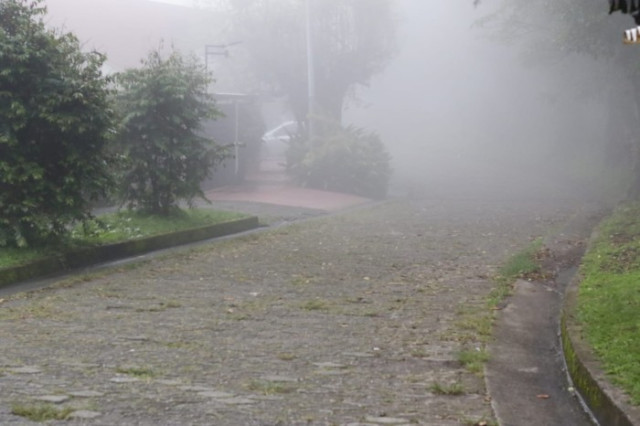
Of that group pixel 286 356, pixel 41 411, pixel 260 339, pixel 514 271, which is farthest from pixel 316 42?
pixel 41 411

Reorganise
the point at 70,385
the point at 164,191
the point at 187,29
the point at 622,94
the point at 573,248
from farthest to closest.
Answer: the point at 187,29 < the point at 622,94 < the point at 164,191 < the point at 573,248 < the point at 70,385

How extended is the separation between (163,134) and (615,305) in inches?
390

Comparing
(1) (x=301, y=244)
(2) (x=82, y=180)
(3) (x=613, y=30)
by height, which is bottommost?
(1) (x=301, y=244)

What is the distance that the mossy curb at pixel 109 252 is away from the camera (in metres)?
11.8

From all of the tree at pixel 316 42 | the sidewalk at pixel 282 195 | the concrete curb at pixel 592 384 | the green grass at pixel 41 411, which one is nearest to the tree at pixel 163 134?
the sidewalk at pixel 282 195

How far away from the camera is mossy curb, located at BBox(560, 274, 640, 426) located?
221 inches

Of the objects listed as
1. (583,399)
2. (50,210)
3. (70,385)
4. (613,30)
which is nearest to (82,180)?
(50,210)

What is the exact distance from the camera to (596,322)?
817 centimetres

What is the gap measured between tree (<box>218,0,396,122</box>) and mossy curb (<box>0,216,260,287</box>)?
16940 millimetres

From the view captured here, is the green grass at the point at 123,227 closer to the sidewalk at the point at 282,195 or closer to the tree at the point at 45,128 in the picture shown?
the tree at the point at 45,128

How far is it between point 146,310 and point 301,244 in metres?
6.71

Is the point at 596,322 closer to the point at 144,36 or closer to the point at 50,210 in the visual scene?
the point at 50,210

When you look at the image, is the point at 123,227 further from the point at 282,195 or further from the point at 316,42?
the point at 316,42

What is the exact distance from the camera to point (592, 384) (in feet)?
20.8
